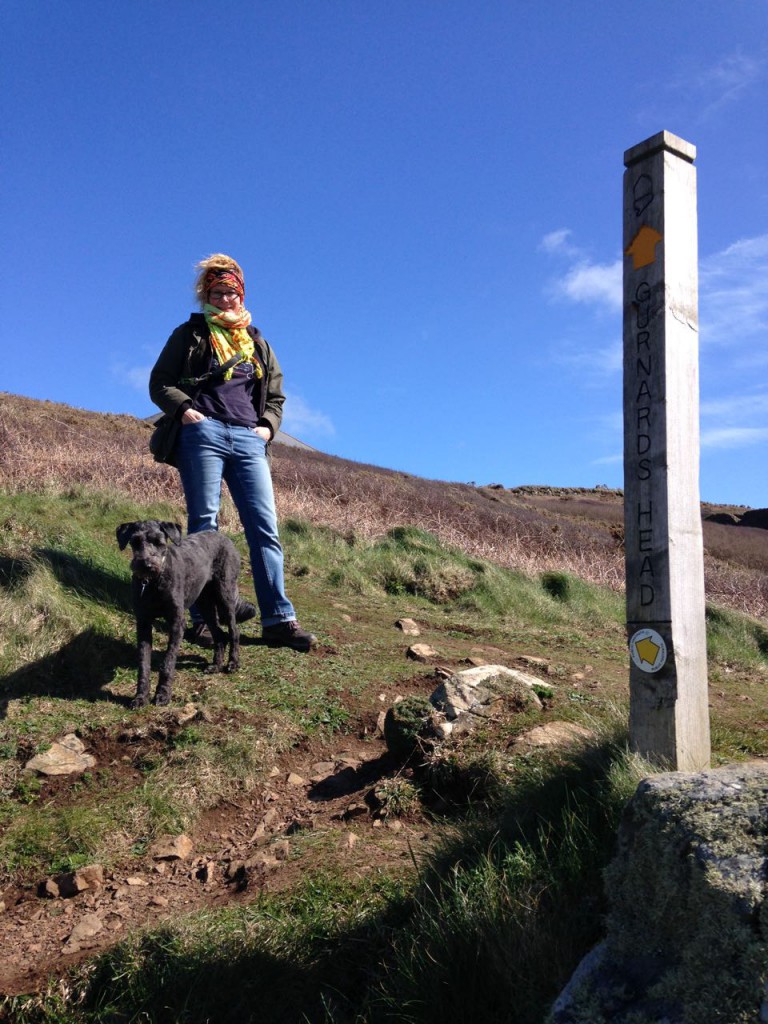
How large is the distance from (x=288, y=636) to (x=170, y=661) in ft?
4.32

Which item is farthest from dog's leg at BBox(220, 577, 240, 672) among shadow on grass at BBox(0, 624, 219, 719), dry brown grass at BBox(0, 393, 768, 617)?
dry brown grass at BBox(0, 393, 768, 617)

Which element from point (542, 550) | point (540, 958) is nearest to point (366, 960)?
point (540, 958)

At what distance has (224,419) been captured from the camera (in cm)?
A: 605

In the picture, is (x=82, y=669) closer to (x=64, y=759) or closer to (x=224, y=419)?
(x=64, y=759)

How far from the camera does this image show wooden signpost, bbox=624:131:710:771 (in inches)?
126

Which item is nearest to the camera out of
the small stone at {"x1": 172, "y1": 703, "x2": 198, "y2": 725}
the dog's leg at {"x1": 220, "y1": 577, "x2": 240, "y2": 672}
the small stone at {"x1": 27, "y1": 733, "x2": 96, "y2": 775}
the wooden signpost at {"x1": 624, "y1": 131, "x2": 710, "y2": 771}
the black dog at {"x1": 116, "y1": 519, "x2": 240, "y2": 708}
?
the wooden signpost at {"x1": 624, "y1": 131, "x2": 710, "y2": 771}

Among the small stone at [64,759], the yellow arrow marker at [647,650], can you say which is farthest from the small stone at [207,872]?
the yellow arrow marker at [647,650]

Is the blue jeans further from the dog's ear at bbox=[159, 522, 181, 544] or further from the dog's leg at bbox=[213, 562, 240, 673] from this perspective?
the dog's ear at bbox=[159, 522, 181, 544]

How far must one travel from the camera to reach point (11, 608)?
17.5 feet

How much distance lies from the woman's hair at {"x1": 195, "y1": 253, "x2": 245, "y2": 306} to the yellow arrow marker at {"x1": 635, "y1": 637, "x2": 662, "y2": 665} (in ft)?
14.3

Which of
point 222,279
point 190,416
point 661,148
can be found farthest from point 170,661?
point 661,148

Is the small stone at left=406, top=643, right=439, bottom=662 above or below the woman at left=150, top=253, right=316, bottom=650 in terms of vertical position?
below

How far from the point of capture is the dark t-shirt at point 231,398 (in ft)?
19.7

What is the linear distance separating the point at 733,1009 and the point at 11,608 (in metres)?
4.95
